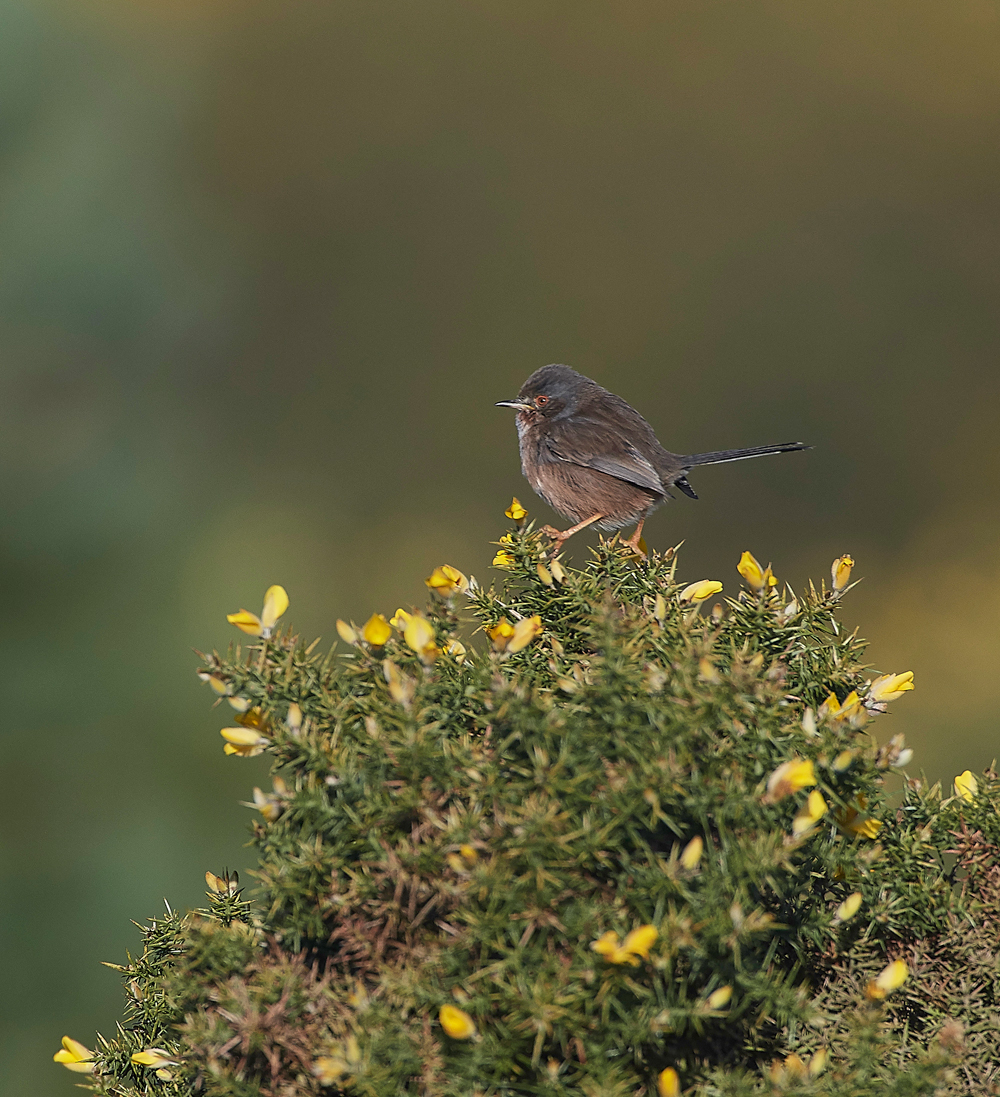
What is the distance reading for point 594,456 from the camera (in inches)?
205

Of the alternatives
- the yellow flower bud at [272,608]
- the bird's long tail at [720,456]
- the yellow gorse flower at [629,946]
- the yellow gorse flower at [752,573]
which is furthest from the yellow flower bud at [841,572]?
the bird's long tail at [720,456]

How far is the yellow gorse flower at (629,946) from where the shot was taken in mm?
1399

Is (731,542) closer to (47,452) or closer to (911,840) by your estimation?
(47,452)

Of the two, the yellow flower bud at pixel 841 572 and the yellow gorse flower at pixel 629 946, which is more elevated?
the yellow flower bud at pixel 841 572

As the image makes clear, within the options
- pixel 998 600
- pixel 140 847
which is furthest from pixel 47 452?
pixel 998 600

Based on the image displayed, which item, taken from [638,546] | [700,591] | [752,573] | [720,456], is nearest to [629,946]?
[752,573]

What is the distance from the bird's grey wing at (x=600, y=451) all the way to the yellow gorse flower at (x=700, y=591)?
266cm

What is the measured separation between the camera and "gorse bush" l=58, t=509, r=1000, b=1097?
4.90 ft

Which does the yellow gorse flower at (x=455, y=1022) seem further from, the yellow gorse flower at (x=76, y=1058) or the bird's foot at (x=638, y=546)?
the bird's foot at (x=638, y=546)

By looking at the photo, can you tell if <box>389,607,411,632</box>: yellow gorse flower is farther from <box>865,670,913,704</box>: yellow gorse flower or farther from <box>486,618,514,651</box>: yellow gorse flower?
<box>865,670,913,704</box>: yellow gorse flower

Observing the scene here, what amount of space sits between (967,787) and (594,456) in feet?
10.8

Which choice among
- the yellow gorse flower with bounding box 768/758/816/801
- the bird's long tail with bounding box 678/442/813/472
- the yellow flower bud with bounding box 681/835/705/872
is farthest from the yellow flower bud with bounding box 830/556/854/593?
the bird's long tail with bounding box 678/442/813/472

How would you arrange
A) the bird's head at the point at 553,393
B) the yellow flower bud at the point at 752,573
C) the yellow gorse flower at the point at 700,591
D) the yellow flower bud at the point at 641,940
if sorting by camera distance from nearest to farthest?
the yellow flower bud at the point at 641,940
the yellow flower bud at the point at 752,573
the yellow gorse flower at the point at 700,591
the bird's head at the point at 553,393

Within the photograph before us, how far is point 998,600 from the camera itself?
948 centimetres
